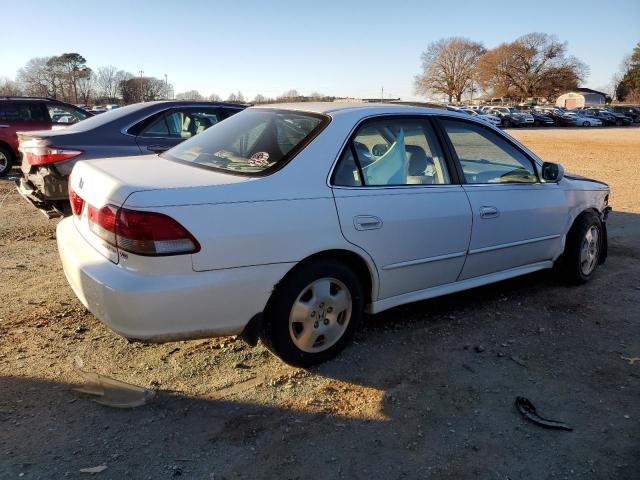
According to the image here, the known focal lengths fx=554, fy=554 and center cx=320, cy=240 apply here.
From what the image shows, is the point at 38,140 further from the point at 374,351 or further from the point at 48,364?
the point at 374,351

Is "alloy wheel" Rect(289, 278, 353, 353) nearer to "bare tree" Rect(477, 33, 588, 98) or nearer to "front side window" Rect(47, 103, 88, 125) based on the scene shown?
"front side window" Rect(47, 103, 88, 125)

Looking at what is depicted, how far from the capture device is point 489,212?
13.4 feet

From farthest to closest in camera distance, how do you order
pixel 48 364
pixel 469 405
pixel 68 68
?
pixel 68 68, pixel 48 364, pixel 469 405

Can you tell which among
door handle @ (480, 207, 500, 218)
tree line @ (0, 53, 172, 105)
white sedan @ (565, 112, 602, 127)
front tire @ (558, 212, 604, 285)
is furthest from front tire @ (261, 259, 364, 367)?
tree line @ (0, 53, 172, 105)

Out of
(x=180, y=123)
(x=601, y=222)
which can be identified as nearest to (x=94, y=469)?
(x=601, y=222)

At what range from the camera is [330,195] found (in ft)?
10.7

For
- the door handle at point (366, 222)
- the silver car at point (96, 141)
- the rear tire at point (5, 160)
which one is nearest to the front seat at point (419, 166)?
the door handle at point (366, 222)

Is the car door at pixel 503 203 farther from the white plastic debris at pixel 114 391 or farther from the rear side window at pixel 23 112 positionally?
the rear side window at pixel 23 112

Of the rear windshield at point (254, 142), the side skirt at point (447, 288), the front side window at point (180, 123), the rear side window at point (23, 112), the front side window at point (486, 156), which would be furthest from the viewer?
the rear side window at point (23, 112)

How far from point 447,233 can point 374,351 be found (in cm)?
95

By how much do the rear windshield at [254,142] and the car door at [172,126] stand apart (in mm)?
2609

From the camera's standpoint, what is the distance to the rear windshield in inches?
132

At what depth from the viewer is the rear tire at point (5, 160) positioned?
11516mm

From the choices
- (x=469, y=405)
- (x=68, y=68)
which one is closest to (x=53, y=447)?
(x=469, y=405)
